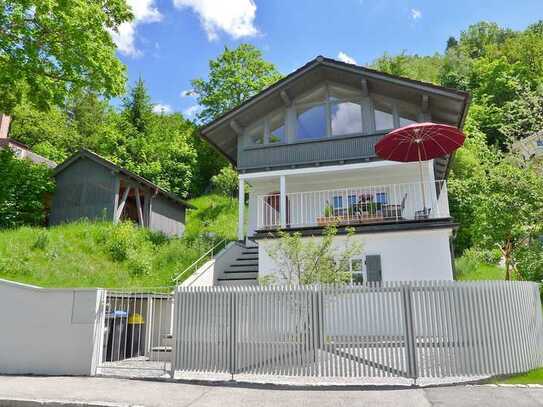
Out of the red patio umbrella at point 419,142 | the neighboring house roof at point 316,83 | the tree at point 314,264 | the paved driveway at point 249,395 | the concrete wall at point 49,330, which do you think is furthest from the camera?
the neighboring house roof at point 316,83

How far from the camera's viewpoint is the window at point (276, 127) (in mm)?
17375

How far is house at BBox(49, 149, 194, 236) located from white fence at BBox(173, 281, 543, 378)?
12.1m

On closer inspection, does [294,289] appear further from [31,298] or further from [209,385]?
[31,298]

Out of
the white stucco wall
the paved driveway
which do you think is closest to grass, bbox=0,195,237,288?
the paved driveway

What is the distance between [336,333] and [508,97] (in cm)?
4076

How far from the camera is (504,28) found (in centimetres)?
6266

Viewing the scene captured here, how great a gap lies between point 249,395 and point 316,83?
13459 mm

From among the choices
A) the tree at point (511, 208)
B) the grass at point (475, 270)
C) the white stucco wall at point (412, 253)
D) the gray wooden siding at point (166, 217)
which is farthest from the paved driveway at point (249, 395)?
the gray wooden siding at point (166, 217)

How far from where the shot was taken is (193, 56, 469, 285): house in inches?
551

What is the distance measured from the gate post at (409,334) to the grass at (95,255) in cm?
791

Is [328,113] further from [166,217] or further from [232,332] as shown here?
[166,217]

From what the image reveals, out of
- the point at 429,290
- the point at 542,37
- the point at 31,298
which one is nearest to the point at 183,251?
the point at 31,298

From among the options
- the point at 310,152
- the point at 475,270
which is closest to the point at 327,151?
the point at 310,152

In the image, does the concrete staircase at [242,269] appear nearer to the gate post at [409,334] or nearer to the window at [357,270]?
the window at [357,270]
